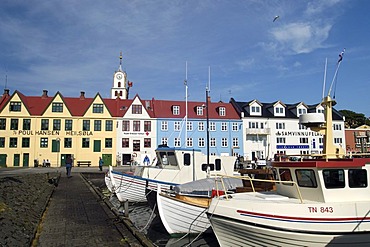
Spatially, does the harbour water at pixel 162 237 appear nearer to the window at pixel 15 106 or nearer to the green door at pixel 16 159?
the green door at pixel 16 159

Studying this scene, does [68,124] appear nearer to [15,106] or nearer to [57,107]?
[57,107]

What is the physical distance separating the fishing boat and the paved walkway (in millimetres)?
2815

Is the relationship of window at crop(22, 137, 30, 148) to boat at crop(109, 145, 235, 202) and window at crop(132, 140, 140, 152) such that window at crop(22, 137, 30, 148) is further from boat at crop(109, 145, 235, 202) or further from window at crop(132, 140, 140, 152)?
boat at crop(109, 145, 235, 202)

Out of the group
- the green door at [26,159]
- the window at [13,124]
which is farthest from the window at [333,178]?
the window at [13,124]

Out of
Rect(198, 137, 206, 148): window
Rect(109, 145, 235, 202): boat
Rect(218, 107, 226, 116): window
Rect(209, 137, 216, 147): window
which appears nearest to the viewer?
Rect(109, 145, 235, 202): boat

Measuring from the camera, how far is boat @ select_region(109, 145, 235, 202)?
691 inches

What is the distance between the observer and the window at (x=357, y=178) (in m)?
7.91

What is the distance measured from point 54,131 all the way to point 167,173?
3140 cm

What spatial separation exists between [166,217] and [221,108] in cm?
3842

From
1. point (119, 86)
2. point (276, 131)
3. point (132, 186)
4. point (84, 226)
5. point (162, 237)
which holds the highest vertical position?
point (119, 86)

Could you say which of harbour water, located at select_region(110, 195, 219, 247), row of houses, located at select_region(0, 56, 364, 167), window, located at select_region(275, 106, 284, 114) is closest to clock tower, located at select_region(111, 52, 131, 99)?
row of houses, located at select_region(0, 56, 364, 167)

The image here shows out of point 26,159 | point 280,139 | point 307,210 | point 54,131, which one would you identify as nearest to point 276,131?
point 280,139

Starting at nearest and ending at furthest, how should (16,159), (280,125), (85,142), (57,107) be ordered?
1. (16,159)
2. (85,142)
3. (57,107)
4. (280,125)

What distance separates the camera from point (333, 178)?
308 inches
